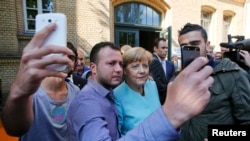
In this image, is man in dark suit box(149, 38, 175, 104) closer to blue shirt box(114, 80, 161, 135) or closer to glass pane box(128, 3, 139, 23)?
blue shirt box(114, 80, 161, 135)

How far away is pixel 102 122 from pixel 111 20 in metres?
7.85

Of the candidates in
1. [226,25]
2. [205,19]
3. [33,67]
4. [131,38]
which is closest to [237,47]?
[33,67]

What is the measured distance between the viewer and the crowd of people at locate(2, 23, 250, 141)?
0.63m

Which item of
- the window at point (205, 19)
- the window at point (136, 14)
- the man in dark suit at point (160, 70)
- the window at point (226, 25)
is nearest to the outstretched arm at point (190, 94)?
the man in dark suit at point (160, 70)

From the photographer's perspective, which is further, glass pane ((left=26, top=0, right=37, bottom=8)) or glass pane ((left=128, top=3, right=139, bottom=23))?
glass pane ((left=128, top=3, right=139, bottom=23))

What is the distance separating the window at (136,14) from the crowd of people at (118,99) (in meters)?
7.09

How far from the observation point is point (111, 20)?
8.69 meters

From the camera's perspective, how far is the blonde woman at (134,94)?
180 centimetres

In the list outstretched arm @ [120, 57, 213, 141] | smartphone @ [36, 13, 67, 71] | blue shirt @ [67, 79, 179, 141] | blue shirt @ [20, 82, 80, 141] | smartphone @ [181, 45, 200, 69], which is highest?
smartphone @ [36, 13, 67, 71]

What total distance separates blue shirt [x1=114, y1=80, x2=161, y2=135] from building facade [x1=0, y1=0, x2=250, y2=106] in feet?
18.0

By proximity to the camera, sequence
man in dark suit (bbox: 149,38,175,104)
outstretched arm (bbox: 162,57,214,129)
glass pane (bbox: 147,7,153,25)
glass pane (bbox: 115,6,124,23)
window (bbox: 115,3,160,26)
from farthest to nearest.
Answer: glass pane (bbox: 147,7,153,25), window (bbox: 115,3,160,26), glass pane (bbox: 115,6,124,23), man in dark suit (bbox: 149,38,175,104), outstretched arm (bbox: 162,57,214,129)

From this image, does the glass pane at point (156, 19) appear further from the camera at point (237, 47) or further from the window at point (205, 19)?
the camera at point (237, 47)

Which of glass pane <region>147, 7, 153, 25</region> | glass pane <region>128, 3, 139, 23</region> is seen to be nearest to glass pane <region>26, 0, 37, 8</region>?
glass pane <region>128, 3, 139, 23</region>

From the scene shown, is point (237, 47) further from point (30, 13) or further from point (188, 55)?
point (30, 13)
